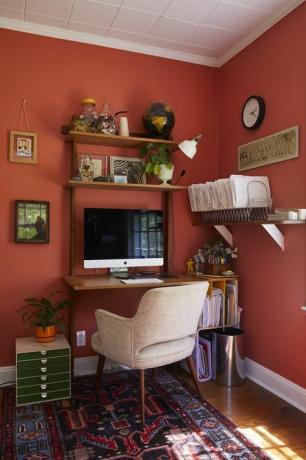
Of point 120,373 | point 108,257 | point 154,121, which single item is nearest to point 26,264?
point 108,257

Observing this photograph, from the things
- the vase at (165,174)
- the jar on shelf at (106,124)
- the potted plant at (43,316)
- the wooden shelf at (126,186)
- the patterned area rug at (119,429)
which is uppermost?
the jar on shelf at (106,124)

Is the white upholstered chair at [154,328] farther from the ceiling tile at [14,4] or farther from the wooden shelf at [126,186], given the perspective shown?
the ceiling tile at [14,4]

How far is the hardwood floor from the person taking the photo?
1.94 metres

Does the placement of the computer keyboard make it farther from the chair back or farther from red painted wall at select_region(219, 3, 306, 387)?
red painted wall at select_region(219, 3, 306, 387)

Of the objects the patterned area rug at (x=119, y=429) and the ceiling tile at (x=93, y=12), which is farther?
the ceiling tile at (x=93, y=12)

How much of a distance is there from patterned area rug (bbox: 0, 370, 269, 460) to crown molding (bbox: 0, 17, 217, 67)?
2604mm

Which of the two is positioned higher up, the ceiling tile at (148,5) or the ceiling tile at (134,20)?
the ceiling tile at (134,20)

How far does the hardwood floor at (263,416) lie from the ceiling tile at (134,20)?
8.68 feet

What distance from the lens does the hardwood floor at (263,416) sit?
1.94 m

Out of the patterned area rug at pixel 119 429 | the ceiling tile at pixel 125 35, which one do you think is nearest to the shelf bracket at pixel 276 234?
the patterned area rug at pixel 119 429

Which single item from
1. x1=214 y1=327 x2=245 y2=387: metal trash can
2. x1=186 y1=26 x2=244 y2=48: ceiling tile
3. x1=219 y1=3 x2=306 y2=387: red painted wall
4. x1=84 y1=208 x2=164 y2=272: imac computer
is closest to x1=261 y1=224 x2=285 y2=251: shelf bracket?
x1=219 y1=3 x2=306 y2=387: red painted wall

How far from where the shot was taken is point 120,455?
1.84m

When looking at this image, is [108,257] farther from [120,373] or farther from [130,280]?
[120,373]

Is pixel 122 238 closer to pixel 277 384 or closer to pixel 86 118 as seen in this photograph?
pixel 86 118
